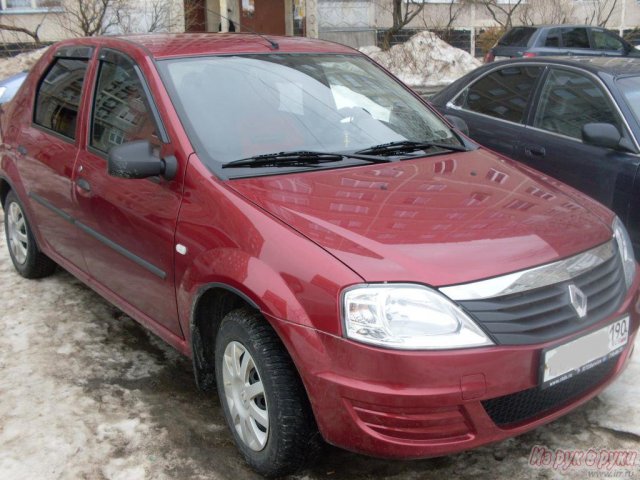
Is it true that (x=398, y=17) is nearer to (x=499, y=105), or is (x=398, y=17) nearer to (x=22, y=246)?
(x=499, y=105)

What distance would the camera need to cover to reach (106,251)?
377 centimetres

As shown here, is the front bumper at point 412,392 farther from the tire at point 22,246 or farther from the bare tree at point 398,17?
the bare tree at point 398,17

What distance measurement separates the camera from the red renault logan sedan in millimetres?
2434

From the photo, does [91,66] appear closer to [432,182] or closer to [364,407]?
[432,182]

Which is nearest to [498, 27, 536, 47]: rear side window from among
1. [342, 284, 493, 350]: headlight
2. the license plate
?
the license plate

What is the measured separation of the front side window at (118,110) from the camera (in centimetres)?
348

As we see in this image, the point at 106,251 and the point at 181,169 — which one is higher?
the point at 181,169

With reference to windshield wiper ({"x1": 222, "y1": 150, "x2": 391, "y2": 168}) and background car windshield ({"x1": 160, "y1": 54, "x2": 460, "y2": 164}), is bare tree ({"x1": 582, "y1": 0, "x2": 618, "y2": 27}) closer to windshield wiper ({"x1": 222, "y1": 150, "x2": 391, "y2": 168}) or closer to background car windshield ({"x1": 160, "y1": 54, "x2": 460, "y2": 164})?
background car windshield ({"x1": 160, "y1": 54, "x2": 460, "y2": 164})

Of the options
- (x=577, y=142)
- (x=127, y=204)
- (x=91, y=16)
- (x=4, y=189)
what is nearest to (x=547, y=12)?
(x=91, y=16)

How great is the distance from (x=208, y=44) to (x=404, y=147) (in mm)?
1166

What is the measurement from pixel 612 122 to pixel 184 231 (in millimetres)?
3124

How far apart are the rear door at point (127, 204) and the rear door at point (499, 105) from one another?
290 cm

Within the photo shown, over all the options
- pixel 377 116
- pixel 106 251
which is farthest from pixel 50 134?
pixel 377 116

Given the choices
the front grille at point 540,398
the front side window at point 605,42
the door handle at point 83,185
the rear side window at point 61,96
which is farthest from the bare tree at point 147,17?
the front grille at point 540,398
